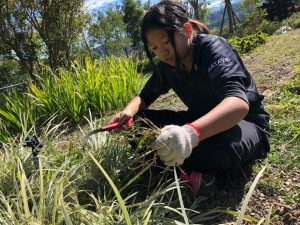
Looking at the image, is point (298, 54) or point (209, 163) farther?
point (298, 54)

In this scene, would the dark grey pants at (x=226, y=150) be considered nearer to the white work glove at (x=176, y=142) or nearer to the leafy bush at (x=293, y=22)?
the white work glove at (x=176, y=142)

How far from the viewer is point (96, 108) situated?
3885mm

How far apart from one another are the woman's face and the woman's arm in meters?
0.41

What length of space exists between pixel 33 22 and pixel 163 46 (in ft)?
25.0

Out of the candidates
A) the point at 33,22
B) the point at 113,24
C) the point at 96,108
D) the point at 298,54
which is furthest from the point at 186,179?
the point at 113,24

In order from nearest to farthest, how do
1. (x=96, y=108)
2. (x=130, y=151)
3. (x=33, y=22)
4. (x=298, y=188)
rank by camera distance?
(x=298, y=188), (x=130, y=151), (x=96, y=108), (x=33, y=22)

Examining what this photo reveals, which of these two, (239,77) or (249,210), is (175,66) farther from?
(249,210)

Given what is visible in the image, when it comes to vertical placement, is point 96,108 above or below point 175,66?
below

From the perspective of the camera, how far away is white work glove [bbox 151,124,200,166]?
1439 mm

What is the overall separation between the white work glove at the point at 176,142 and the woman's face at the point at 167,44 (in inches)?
18.3

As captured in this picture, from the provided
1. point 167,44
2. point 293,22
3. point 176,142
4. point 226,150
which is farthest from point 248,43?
point 176,142

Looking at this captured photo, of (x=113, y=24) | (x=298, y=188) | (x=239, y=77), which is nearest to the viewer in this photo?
(x=239, y=77)

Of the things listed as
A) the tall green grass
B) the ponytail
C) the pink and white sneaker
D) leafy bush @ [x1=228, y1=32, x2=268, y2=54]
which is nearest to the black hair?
the ponytail

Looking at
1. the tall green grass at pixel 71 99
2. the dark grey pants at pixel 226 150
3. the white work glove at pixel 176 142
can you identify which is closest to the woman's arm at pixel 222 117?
the white work glove at pixel 176 142
